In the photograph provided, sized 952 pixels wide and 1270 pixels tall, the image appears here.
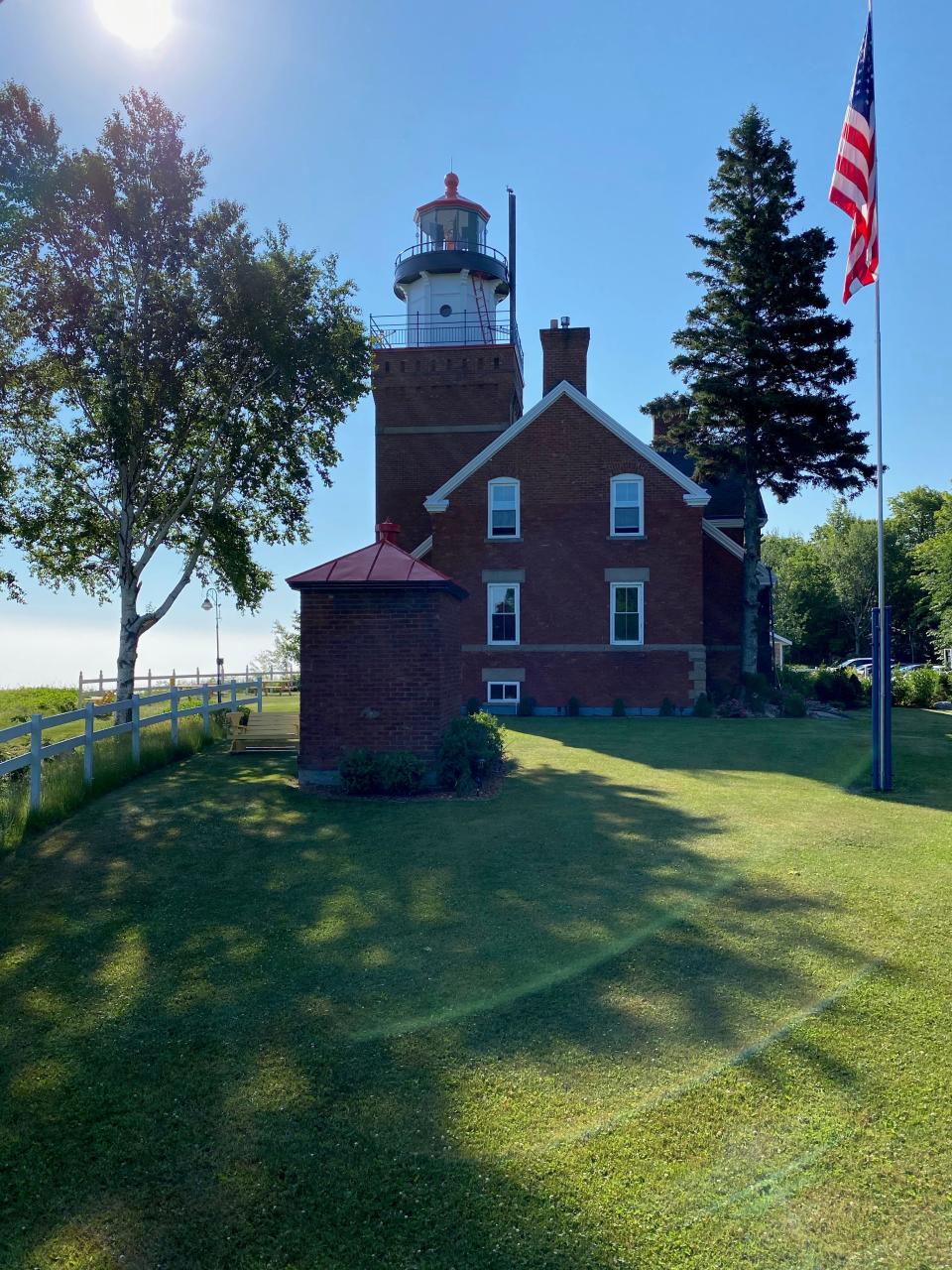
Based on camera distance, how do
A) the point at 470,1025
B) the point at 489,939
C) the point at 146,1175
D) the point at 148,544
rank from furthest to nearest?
the point at 148,544
the point at 489,939
the point at 470,1025
the point at 146,1175

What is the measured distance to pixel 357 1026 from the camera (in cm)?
488

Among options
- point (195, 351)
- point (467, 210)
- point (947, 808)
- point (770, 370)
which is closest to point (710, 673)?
point (770, 370)

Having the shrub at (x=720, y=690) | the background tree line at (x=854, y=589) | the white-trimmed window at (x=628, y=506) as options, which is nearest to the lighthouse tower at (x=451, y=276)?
the white-trimmed window at (x=628, y=506)

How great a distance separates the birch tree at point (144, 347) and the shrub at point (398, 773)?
42.6 ft

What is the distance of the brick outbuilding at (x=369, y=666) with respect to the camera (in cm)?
1198

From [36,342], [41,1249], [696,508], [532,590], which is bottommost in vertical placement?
[41,1249]

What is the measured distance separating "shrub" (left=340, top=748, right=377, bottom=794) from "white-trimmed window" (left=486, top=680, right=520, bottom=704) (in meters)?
13.3

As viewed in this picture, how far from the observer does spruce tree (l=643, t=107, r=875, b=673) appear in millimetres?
25781

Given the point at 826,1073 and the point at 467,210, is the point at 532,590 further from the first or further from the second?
the point at 826,1073

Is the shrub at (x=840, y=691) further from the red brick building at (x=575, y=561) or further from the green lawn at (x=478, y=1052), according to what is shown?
the green lawn at (x=478, y=1052)

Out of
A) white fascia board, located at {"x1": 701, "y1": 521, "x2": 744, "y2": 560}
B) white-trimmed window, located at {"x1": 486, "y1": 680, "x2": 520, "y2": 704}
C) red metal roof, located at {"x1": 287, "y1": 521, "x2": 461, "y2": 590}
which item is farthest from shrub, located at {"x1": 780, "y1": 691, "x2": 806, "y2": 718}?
red metal roof, located at {"x1": 287, "y1": 521, "x2": 461, "y2": 590}

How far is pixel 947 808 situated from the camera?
10914 millimetres

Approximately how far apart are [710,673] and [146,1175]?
2385 cm

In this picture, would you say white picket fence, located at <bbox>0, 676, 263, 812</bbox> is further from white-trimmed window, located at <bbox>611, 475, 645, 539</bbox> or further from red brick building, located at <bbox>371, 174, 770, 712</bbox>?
white-trimmed window, located at <bbox>611, 475, 645, 539</bbox>
